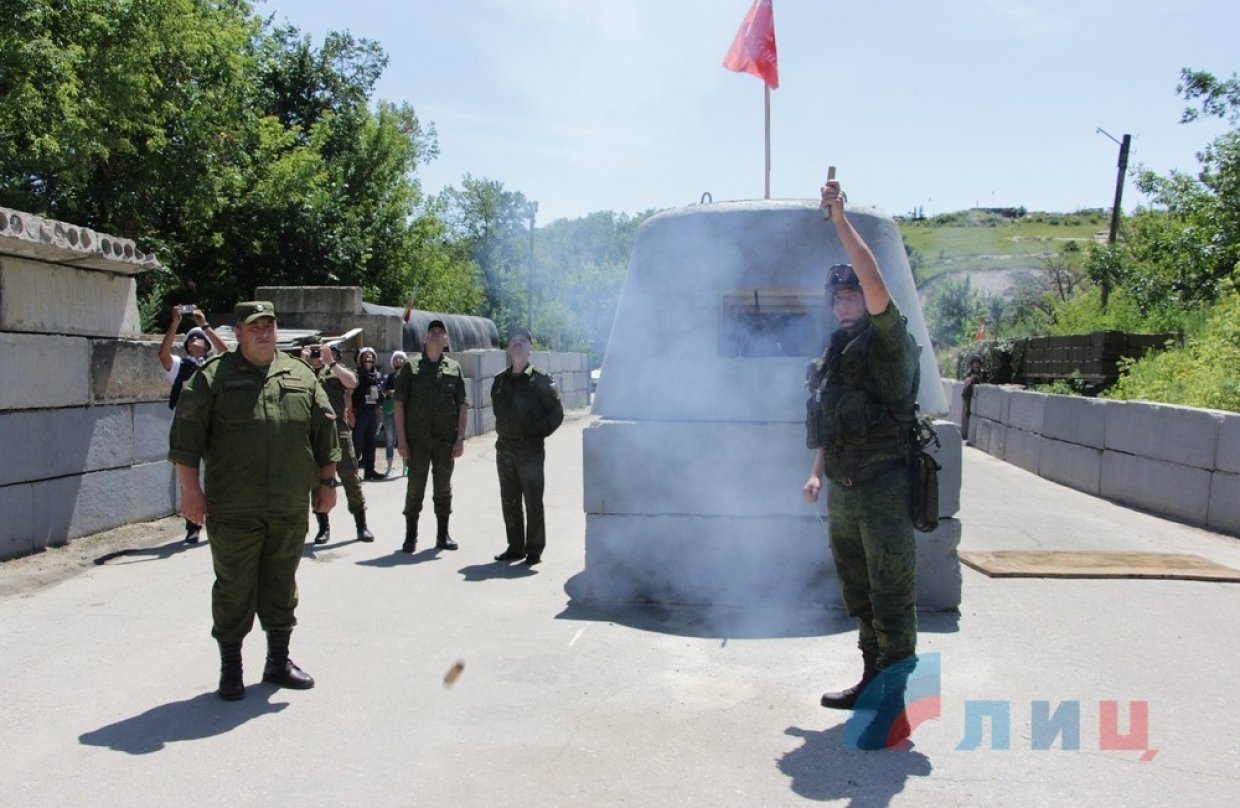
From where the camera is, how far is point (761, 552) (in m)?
5.67

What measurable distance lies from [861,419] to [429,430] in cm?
457

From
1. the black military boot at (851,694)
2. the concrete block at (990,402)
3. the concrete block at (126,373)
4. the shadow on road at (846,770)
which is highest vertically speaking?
the concrete block at (126,373)

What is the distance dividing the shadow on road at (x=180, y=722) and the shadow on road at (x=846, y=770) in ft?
7.10

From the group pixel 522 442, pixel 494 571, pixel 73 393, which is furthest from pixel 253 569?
pixel 73 393

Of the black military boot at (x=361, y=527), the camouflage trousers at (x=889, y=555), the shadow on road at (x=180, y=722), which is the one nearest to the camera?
the shadow on road at (x=180, y=722)

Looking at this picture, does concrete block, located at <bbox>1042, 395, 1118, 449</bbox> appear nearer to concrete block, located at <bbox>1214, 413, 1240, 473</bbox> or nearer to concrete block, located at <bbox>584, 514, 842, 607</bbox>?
concrete block, located at <bbox>1214, 413, 1240, 473</bbox>

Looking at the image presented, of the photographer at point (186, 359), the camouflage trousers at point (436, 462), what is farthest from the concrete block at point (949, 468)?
the photographer at point (186, 359)

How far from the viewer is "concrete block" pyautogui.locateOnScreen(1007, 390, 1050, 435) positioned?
46.4 feet

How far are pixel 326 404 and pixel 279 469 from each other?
1.32ft

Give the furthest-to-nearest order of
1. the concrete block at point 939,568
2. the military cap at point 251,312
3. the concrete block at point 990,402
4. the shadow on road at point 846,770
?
1. the concrete block at point 990,402
2. the concrete block at point 939,568
3. the military cap at point 251,312
4. the shadow on road at point 846,770

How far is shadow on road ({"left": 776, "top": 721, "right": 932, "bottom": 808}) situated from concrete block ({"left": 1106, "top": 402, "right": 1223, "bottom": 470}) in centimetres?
695

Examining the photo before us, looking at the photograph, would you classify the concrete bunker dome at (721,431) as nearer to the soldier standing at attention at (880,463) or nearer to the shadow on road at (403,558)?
the soldier standing at attention at (880,463)

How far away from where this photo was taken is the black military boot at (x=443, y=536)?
7805 millimetres

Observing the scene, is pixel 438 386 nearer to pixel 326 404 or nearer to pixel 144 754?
pixel 326 404
